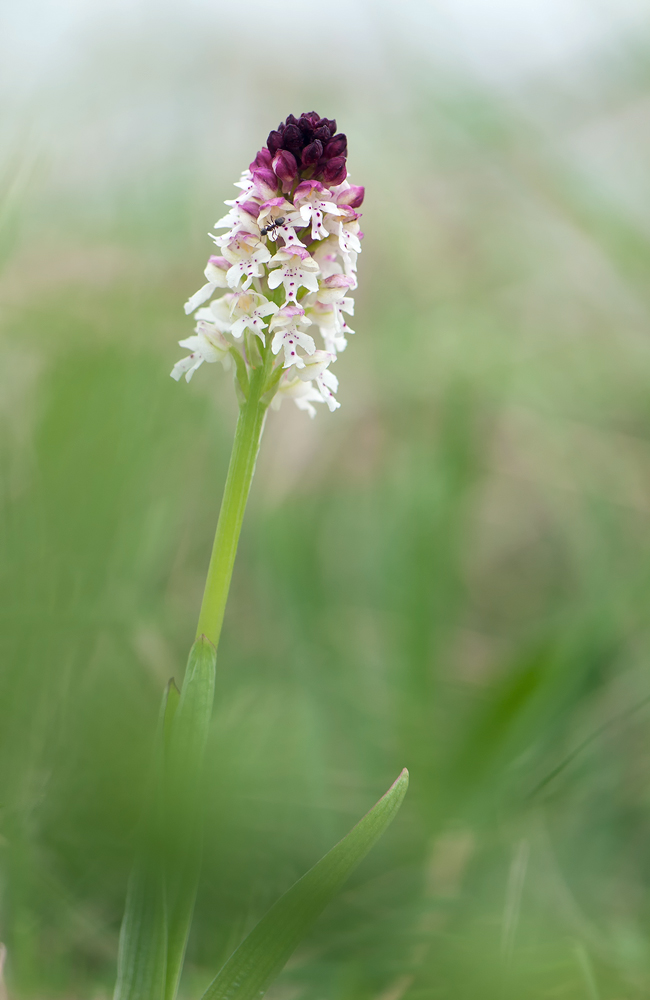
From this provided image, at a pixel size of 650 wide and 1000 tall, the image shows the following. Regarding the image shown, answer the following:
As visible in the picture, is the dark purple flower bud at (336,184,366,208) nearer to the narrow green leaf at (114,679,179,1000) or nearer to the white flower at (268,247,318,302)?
the white flower at (268,247,318,302)

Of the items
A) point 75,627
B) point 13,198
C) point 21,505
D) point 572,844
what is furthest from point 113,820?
point 572,844

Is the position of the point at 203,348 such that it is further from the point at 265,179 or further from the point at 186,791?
the point at 186,791

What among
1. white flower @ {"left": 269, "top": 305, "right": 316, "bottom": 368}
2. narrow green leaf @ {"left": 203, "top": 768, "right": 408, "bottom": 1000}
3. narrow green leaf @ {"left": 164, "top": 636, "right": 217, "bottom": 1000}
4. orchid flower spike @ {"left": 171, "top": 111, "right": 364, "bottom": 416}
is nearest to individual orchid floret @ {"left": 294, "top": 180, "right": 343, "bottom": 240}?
orchid flower spike @ {"left": 171, "top": 111, "right": 364, "bottom": 416}

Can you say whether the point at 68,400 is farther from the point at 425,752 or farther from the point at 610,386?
the point at 610,386

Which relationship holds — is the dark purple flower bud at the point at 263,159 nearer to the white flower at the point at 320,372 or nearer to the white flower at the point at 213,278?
the white flower at the point at 213,278

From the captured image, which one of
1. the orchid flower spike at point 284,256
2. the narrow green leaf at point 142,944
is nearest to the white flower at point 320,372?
the orchid flower spike at point 284,256

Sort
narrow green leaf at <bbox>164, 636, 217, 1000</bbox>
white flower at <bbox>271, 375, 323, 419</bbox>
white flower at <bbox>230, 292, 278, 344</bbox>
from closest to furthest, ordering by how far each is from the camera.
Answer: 1. narrow green leaf at <bbox>164, 636, 217, 1000</bbox>
2. white flower at <bbox>230, 292, 278, 344</bbox>
3. white flower at <bbox>271, 375, 323, 419</bbox>
